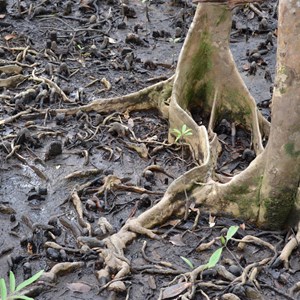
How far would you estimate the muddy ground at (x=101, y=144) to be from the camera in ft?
19.6

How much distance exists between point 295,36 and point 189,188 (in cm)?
185

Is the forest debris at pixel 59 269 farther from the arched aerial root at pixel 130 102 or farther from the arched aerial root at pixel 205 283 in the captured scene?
the arched aerial root at pixel 130 102

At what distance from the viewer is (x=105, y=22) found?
11.5m

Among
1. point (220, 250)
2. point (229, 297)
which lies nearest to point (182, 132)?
point (220, 250)

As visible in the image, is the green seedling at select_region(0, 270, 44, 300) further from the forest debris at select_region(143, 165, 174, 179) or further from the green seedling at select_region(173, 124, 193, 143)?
the green seedling at select_region(173, 124, 193, 143)

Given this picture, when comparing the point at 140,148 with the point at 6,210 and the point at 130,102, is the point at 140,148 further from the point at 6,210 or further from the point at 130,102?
the point at 6,210

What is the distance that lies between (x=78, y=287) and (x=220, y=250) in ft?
3.94

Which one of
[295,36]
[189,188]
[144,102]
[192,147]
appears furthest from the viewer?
[144,102]

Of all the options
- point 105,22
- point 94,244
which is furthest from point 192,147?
point 105,22

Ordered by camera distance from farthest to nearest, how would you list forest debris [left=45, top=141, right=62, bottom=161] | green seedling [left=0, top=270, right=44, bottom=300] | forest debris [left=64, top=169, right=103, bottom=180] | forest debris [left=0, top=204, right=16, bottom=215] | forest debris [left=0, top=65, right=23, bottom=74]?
forest debris [left=0, top=65, right=23, bottom=74], forest debris [left=45, top=141, right=62, bottom=161], forest debris [left=64, top=169, right=103, bottom=180], forest debris [left=0, top=204, right=16, bottom=215], green seedling [left=0, top=270, right=44, bottom=300]

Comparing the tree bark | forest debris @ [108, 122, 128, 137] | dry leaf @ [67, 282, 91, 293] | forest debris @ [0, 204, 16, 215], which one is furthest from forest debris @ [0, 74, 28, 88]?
the tree bark

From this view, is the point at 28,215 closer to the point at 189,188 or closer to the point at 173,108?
the point at 189,188

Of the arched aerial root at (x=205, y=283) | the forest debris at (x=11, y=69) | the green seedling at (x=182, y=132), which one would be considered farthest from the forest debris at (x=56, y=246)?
the forest debris at (x=11, y=69)

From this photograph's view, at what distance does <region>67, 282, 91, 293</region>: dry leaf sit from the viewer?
5.70 m
